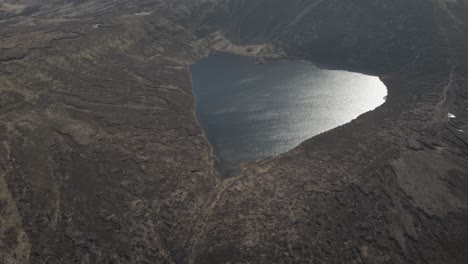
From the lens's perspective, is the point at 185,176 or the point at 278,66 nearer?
the point at 185,176

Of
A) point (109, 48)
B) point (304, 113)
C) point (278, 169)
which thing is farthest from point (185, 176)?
point (109, 48)

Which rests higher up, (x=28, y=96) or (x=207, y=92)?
(x=28, y=96)

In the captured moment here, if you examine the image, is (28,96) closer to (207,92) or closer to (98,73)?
(98,73)

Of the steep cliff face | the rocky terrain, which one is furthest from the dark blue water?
the steep cliff face

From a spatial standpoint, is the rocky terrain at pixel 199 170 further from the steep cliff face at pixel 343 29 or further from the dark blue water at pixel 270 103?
the dark blue water at pixel 270 103

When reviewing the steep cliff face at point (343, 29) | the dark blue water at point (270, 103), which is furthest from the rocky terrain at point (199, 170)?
the dark blue water at point (270, 103)

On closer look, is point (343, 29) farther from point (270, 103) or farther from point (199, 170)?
point (199, 170)
